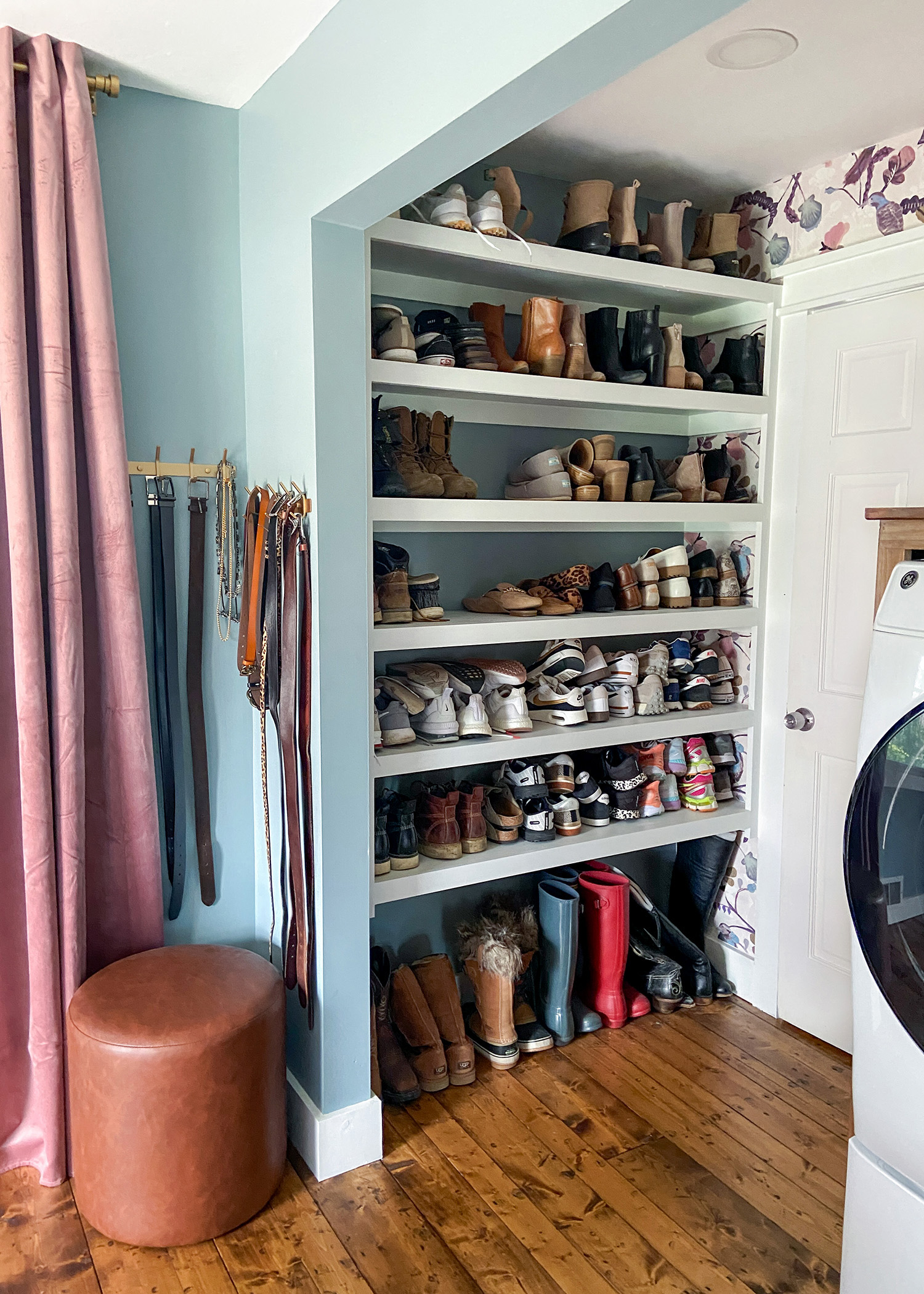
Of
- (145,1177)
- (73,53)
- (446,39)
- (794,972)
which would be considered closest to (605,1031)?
(794,972)

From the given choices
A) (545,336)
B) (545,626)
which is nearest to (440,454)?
(545,336)

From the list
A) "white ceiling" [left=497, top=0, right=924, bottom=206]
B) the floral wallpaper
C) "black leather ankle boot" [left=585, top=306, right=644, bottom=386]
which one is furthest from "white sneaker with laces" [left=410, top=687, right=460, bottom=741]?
the floral wallpaper

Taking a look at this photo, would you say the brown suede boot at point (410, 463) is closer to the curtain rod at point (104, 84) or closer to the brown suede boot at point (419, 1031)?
the curtain rod at point (104, 84)

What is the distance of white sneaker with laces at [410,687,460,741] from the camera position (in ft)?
7.86

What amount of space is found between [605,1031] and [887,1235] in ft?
3.94

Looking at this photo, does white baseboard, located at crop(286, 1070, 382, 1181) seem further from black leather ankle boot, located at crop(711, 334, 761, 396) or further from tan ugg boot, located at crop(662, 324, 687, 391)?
black leather ankle boot, located at crop(711, 334, 761, 396)

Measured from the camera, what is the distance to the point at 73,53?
1916 mm

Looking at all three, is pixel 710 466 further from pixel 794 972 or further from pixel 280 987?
pixel 280 987

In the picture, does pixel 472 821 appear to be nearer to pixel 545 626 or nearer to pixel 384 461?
pixel 545 626

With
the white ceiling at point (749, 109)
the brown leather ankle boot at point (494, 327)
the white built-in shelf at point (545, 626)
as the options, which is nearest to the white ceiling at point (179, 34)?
the white ceiling at point (749, 109)

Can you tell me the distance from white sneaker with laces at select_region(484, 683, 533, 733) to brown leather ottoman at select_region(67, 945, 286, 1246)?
0.90m

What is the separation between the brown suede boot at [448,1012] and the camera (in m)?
2.48

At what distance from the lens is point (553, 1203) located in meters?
2.05

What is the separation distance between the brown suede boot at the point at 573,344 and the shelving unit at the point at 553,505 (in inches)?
2.1
